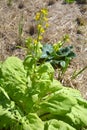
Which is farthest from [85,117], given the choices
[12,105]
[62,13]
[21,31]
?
[62,13]

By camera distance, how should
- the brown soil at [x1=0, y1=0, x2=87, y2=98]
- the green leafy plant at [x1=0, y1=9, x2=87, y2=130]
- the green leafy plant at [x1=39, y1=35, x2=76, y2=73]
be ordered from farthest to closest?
the brown soil at [x1=0, y1=0, x2=87, y2=98] → the green leafy plant at [x1=39, y1=35, x2=76, y2=73] → the green leafy plant at [x1=0, y1=9, x2=87, y2=130]

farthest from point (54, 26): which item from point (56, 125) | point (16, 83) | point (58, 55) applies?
point (56, 125)

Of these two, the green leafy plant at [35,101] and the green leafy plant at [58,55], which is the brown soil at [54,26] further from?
the green leafy plant at [35,101]

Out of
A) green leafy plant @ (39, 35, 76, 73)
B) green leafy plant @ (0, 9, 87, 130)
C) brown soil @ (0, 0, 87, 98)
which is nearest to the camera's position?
green leafy plant @ (0, 9, 87, 130)

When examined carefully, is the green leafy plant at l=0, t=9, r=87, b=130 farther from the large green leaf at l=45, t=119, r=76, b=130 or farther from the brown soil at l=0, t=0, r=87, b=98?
the brown soil at l=0, t=0, r=87, b=98

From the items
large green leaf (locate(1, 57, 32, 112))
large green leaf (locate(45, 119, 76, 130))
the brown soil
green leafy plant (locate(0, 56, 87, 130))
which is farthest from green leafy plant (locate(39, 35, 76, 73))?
large green leaf (locate(45, 119, 76, 130))

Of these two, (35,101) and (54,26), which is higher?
(54,26)

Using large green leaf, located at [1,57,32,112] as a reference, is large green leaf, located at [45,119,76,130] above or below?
below

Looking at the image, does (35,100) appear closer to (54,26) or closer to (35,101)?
(35,101)
